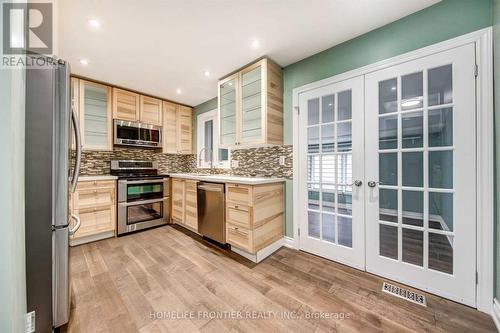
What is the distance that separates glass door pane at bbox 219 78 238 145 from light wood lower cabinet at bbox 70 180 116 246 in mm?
1885

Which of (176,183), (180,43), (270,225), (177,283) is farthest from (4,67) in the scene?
(176,183)

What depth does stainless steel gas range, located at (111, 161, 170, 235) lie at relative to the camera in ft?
9.45

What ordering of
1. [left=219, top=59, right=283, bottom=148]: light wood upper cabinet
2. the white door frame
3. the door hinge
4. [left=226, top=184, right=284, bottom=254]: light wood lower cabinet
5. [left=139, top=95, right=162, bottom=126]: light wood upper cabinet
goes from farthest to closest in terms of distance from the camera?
[left=139, top=95, right=162, bottom=126]: light wood upper cabinet
[left=219, top=59, right=283, bottom=148]: light wood upper cabinet
[left=226, top=184, right=284, bottom=254]: light wood lower cabinet
the white door frame
the door hinge

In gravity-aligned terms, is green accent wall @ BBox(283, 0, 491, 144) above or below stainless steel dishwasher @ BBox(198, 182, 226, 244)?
above

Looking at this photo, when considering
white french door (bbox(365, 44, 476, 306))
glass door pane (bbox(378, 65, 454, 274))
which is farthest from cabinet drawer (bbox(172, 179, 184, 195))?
glass door pane (bbox(378, 65, 454, 274))

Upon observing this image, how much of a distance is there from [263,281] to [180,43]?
270 cm

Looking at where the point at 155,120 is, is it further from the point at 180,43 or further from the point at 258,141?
the point at 258,141

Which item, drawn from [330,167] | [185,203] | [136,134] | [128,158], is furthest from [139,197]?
[330,167]

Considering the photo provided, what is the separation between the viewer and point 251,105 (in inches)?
99.5

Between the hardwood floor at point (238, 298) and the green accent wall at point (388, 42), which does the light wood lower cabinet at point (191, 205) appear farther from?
the green accent wall at point (388, 42)

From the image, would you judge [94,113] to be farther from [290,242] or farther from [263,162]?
[290,242]

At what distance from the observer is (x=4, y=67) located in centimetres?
78

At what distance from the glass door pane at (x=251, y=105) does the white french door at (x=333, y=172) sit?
56 cm

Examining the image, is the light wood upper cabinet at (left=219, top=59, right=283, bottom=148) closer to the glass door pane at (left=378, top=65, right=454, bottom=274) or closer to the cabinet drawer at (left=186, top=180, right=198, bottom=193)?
the cabinet drawer at (left=186, top=180, right=198, bottom=193)
